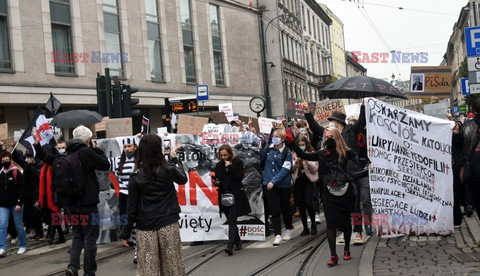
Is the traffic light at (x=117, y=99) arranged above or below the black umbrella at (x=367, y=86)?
above

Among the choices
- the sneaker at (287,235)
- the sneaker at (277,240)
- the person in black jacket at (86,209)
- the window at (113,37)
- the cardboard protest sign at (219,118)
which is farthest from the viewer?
the window at (113,37)

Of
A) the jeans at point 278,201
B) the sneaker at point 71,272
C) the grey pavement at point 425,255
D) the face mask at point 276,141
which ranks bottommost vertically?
the grey pavement at point 425,255

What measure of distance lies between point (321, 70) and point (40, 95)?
48.5 m

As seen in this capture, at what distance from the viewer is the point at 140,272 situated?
18.6 ft

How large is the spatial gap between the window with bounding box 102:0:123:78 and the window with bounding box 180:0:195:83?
18.4ft

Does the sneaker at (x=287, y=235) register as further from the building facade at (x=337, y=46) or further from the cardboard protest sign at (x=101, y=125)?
the building facade at (x=337, y=46)

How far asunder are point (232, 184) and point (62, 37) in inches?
706

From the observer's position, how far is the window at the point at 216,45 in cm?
3622

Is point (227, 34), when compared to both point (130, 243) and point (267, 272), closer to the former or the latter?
point (130, 243)

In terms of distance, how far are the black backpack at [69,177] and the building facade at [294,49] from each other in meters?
28.7

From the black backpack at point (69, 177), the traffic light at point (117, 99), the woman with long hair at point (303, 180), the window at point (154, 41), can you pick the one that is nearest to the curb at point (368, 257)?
the woman with long hair at point (303, 180)

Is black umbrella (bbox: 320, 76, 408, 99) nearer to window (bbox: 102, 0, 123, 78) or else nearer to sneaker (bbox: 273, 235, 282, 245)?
sneaker (bbox: 273, 235, 282, 245)

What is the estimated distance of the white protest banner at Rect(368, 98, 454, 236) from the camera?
8891 millimetres

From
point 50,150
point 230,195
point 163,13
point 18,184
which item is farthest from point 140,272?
point 163,13
